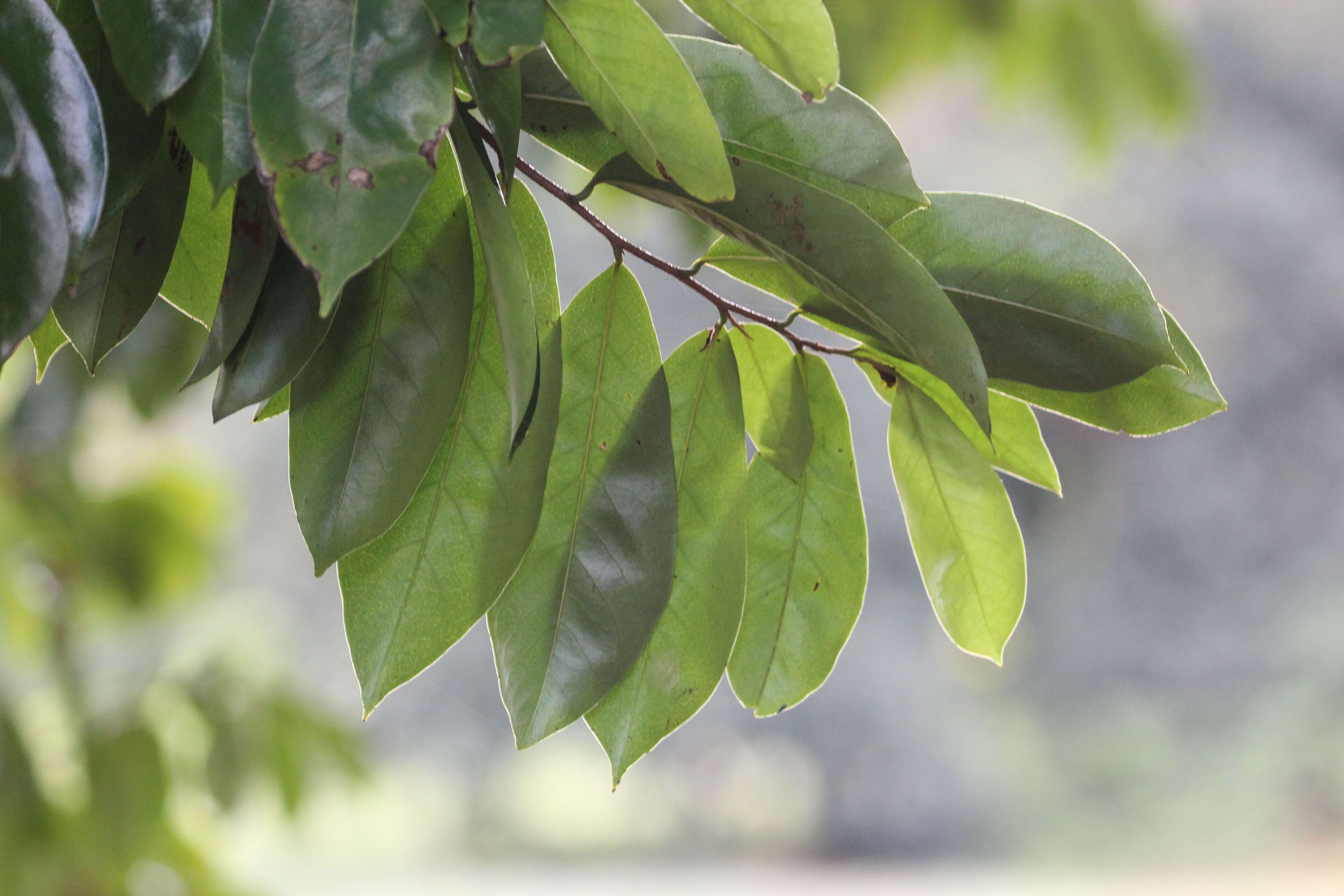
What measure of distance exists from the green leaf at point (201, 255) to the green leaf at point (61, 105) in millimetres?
68

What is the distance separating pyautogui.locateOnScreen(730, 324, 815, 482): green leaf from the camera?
1.13 ft

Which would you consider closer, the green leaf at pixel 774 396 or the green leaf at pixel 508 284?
the green leaf at pixel 508 284

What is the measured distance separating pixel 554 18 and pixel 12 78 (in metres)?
0.11

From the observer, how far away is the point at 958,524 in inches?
13.7

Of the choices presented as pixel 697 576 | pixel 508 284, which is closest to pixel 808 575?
pixel 697 576

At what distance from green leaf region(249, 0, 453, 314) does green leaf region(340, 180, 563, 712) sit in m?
0.07

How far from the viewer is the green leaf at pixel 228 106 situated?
236 millimetres

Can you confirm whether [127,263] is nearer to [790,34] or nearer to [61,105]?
[61,105]

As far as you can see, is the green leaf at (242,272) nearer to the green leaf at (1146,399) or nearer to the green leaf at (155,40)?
the green leaf at (155,40)

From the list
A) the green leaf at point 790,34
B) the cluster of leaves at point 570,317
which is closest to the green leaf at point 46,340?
the cluster of leaves at point 570,317

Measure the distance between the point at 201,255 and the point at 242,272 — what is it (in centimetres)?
6

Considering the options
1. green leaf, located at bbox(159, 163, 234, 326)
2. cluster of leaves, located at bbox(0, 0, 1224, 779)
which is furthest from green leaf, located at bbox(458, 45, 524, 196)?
green leaf, located at bbox(159, 163, 234, 326)

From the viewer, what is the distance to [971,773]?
5688 mm

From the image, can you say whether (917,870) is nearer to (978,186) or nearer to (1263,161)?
(978,186)
